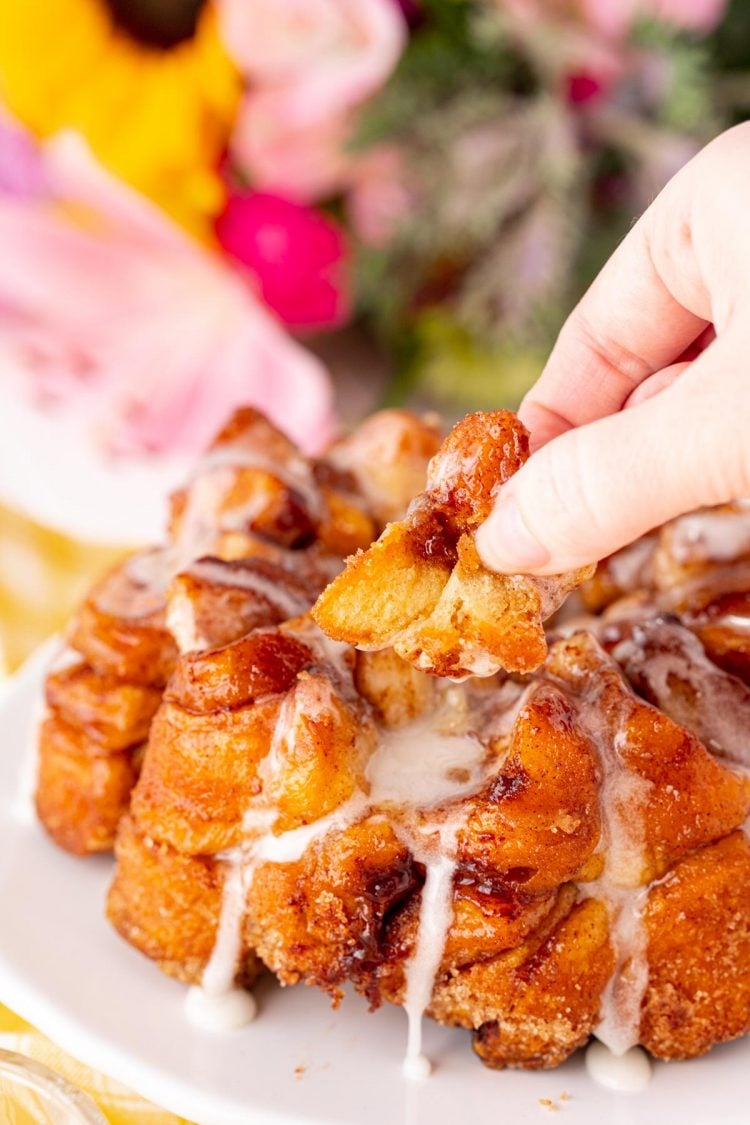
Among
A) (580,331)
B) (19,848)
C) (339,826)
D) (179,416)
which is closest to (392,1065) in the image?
(339,826)

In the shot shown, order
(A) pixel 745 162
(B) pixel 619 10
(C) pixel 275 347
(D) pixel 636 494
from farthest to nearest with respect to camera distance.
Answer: (C) pixel 275 347
(B) pixel 619 10
(A) pixel 745 162
(D) pixel 636 494

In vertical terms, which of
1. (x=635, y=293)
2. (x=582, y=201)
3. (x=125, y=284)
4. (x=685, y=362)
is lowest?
(x=582, y=201)

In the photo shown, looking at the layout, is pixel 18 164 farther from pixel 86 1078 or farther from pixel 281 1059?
pixel 281 1059

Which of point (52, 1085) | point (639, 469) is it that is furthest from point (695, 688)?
point (52, 1085)

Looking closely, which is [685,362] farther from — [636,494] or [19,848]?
[19,848]

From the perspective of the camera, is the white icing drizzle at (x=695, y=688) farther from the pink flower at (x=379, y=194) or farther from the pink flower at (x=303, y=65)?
the pink flower at (x=379, y=194)
